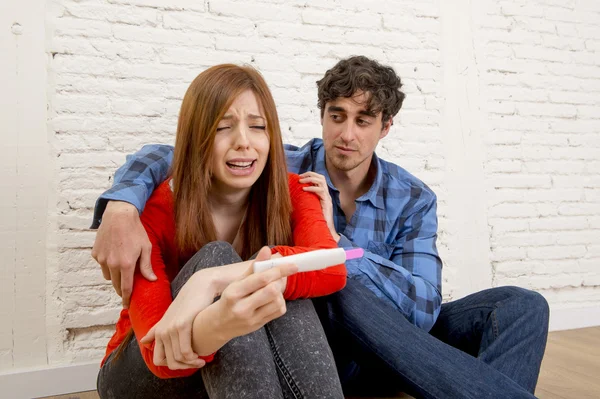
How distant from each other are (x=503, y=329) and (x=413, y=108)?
46.1 inches

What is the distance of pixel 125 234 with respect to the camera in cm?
110

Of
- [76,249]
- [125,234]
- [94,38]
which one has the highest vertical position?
[94,38]

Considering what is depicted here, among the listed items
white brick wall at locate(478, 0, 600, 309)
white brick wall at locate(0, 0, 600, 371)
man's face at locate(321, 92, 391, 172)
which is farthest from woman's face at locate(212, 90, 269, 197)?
white brick wall at locate(478, 0, 600, 309)

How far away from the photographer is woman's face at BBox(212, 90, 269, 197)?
4.08ft

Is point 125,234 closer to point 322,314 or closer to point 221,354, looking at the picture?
point 221,354

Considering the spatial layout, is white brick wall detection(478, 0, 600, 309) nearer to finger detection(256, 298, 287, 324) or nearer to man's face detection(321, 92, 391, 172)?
man's face detection(321, 92, 391, 172)

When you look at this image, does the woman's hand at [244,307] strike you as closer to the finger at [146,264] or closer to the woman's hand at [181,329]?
the woman's hand at [181,329]

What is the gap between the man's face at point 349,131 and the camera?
1683 millimetres

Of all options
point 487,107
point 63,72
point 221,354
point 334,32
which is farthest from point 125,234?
point 487,107

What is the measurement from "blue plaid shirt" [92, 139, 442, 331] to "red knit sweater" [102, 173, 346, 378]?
6 centimetres

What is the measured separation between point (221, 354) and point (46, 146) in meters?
1.21

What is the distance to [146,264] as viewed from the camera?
1077 mm

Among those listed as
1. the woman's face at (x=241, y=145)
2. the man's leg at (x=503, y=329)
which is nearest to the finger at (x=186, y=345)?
the woman's face at (x=241, y=145)

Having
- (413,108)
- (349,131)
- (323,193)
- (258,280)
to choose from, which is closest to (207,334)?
(258,280)
